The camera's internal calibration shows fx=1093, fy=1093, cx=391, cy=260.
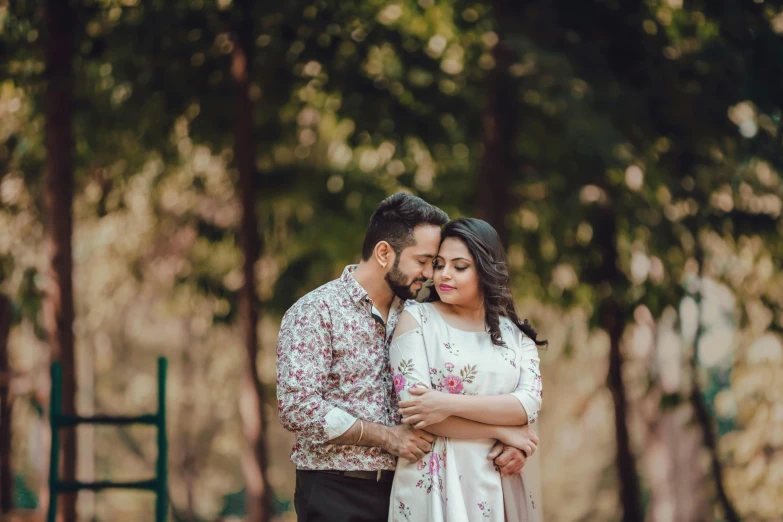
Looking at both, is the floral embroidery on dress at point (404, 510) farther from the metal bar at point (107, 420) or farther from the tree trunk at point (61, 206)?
the tree trunk at point (61, 206)

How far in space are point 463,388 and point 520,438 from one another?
0.29 meters

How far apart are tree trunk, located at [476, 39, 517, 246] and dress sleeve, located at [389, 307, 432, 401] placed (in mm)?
6672

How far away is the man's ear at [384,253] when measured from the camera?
13.2 ft

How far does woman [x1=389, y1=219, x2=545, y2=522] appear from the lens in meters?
3.85

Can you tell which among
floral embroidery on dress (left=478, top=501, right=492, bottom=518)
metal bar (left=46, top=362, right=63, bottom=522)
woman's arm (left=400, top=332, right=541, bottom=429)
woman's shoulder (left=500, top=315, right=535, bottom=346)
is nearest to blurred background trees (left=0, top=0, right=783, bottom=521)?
metal bar (left=46, top=362, right=63, bottom=522)

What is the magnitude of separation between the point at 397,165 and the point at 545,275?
2.17 metres

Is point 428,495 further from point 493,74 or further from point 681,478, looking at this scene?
point 681,478

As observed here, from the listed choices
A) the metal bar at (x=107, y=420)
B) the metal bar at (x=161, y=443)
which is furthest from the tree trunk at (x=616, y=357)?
the metal bar at (x=107, y=420)

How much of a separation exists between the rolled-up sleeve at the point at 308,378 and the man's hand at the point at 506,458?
561 mm

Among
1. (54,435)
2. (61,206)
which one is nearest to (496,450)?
(54,435)

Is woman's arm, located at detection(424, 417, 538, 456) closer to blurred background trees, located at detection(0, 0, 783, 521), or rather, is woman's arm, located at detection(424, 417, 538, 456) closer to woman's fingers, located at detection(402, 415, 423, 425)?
woman's fingers, located at detection(402, 415, 423, 425)

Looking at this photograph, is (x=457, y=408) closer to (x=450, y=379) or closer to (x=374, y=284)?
(x=450, y=379)

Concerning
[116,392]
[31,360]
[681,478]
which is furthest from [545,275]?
[116,392]

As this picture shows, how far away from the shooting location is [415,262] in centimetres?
399
